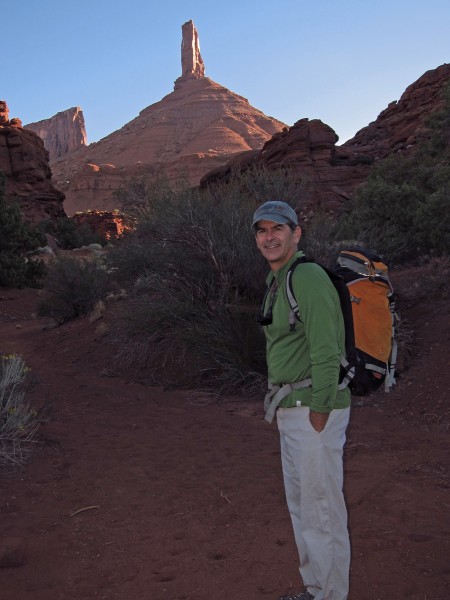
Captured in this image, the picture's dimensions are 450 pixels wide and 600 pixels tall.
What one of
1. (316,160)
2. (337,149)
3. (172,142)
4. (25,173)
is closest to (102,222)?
(25,173)

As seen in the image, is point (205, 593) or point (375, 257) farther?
point (205, 593)

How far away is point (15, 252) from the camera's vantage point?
2045 centimetres

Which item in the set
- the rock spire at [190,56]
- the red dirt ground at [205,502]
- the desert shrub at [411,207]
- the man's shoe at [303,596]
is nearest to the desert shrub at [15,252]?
the desert shrub at [411,207]

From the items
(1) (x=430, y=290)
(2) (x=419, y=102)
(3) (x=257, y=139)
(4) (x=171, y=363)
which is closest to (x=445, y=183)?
(1) (x=430, y=290)

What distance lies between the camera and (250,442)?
18.2 feet

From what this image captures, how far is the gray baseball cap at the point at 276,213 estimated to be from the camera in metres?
2.61

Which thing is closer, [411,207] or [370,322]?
[370,322]

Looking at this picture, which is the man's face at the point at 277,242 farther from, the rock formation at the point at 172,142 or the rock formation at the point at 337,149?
the rock formation at the point at 172,142

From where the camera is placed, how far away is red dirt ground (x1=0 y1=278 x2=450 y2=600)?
119 inches

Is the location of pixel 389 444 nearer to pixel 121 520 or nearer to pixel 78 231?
pixel 121 520

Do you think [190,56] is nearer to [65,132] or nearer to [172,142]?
[65,132]

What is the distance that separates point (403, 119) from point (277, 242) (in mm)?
36812

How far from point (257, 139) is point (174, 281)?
84659 millimetres

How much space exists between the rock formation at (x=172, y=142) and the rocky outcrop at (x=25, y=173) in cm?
3246
